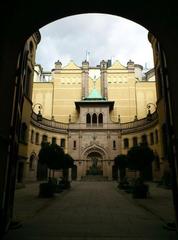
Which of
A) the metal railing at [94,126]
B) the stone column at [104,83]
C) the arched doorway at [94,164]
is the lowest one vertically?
the arched doorway at [94,164]

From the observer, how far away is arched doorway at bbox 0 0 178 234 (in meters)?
5.64

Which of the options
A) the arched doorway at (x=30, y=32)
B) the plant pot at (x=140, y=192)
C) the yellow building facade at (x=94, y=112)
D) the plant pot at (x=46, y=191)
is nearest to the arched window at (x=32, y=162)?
the yellow building facade at (x=94, y=112)

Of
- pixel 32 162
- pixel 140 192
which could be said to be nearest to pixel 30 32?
pixel 140 192

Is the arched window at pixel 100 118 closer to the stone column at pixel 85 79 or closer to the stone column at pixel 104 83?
the stone column at pixel 104 83

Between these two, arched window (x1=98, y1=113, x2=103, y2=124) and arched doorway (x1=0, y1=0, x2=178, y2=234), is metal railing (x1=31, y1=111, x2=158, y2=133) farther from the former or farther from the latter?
arched doorway (x1=0, y1=0, x2=178, y2=234)

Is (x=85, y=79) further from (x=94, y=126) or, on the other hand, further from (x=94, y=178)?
(x=94, y=178)

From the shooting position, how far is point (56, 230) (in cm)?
649

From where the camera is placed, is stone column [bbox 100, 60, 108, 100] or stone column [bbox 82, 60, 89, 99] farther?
stone column [bbox 82, 60, 89, 99]

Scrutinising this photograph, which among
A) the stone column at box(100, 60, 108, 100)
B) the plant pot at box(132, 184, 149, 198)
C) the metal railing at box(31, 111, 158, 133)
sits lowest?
the plant pot at box(132, 184, 149, 198)

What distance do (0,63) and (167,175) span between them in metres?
21.2

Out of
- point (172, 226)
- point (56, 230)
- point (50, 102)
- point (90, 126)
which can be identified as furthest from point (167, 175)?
point (50, 102)

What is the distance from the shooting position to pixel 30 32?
6.68 m

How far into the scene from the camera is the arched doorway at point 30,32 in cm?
564

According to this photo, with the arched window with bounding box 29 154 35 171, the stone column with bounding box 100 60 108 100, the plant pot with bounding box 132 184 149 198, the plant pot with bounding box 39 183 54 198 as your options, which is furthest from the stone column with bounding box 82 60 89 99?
the plant pot with bounding box 132 184 149 198
